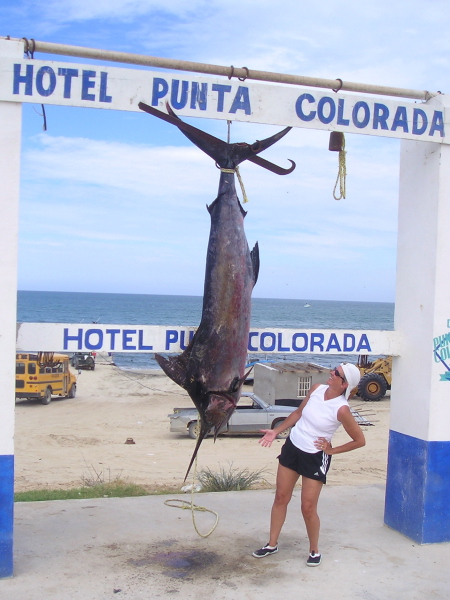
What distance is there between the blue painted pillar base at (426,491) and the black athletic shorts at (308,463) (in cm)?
100

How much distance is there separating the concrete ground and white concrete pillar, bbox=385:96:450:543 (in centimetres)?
31

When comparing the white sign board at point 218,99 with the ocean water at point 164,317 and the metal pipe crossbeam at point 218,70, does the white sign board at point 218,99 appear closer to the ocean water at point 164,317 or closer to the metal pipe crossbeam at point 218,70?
the metal pipe crossbeam at point 218,70

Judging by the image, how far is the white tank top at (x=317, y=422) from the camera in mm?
4504

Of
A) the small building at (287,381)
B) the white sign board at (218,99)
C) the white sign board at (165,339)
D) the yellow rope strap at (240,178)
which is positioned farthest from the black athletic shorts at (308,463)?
the small building at (287,381)

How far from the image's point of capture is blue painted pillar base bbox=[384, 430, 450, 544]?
5082 millimetres

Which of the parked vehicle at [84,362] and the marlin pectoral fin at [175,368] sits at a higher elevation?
the marlin pectoral fin at [175,368]

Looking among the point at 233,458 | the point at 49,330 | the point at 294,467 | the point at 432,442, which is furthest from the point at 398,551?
the point at 233,458

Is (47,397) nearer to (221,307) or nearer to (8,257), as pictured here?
(8,257)

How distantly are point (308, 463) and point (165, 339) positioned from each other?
1.35 m

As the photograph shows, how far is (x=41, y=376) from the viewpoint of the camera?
20312mm

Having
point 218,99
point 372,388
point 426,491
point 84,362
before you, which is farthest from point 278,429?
point 84,362

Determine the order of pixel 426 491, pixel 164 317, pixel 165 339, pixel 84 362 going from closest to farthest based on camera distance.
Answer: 1. pixel 165 339
2. pixel 426 491
3. pixel 84 362
4. pixel 164 317

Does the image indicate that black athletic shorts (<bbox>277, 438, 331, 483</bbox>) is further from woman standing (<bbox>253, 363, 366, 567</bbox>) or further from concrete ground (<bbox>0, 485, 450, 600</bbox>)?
concrete ground (<bbox>0, 485, 450, 600</bbox>)

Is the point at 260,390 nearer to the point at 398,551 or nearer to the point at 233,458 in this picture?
the point at 233,458
